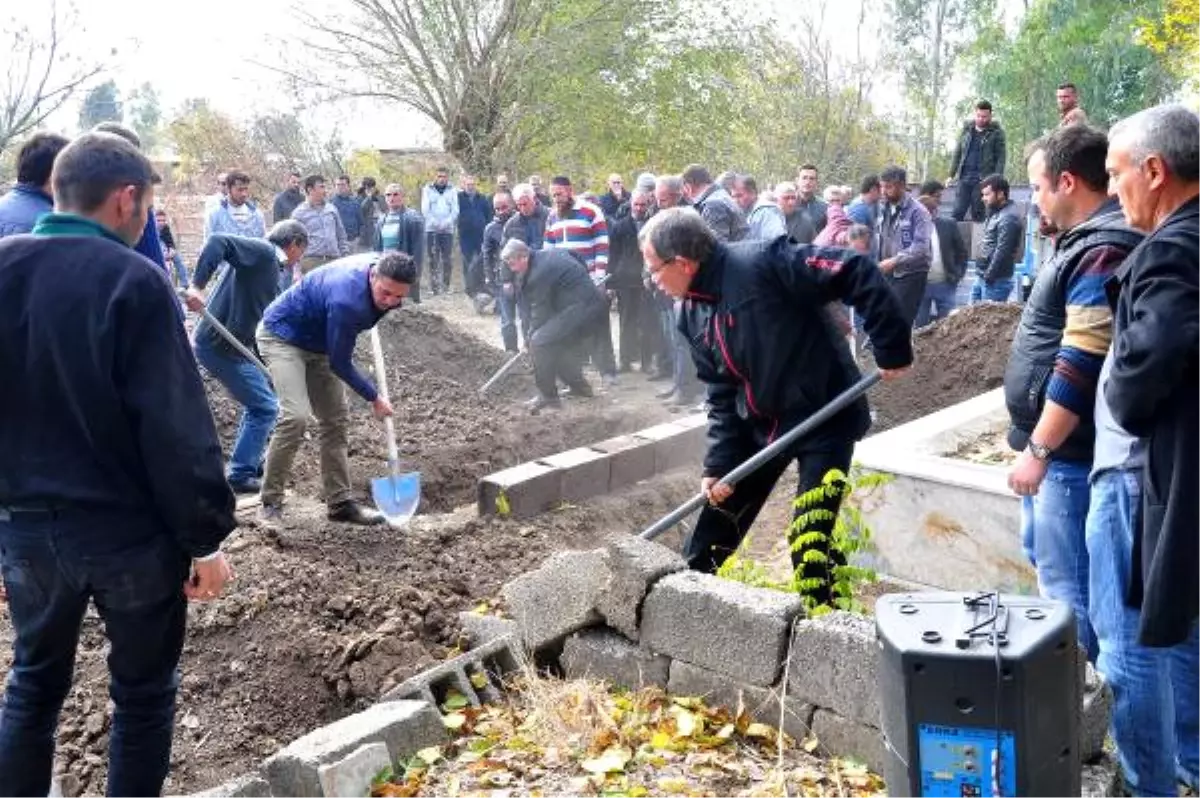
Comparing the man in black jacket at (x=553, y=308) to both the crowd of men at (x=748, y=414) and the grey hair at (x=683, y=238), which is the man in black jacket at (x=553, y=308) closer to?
the crowd of men at (x=748, y=414)

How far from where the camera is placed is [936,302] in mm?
10727

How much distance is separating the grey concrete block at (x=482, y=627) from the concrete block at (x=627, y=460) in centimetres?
267

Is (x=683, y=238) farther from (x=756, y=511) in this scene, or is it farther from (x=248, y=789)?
(x=248, y=789)

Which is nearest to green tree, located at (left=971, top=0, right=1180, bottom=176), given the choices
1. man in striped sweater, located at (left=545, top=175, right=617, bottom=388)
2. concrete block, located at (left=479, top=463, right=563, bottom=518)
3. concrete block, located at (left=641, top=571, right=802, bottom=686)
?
man in striped sweater, located at (left=545, top=175, right=617, bottom=388)

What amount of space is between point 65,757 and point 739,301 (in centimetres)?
299

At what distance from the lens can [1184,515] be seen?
2377 mm

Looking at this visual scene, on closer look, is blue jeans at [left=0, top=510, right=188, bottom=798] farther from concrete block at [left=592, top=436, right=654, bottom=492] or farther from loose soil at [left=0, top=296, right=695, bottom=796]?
concrete block at [left=592, top=436, right=654, bottom=492]

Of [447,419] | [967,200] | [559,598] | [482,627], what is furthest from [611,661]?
[967,200]

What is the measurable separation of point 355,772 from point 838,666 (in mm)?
1417

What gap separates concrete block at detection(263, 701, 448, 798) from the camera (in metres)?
3.06

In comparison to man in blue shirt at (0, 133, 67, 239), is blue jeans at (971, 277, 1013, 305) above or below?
below

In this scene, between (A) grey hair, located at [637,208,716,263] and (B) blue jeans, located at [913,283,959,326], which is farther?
(B) blue jeans, located at [913,283,959,326]

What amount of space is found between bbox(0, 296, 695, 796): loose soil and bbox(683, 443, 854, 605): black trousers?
3.57 ft

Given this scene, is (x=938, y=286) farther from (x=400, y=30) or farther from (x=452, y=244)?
(x=400, y=30)
